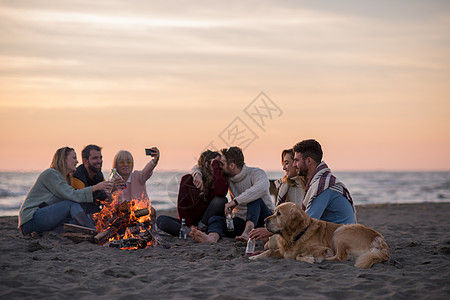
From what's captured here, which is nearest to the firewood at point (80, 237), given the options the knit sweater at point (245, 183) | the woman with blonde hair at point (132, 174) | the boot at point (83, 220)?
the boot at point (83, 220)

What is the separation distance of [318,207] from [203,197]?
276 centimetres

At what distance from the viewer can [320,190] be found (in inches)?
235

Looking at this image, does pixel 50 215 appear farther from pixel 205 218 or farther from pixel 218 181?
pixel 218 181

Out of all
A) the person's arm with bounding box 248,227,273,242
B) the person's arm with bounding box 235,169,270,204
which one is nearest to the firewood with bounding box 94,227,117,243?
the person's arm with bounding box 235,169,270,204

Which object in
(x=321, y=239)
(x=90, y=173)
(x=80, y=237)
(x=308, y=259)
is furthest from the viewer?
(x=90, y=173)

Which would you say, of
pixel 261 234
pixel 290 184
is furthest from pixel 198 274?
pixel 290 184

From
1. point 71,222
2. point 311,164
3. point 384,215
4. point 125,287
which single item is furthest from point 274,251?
point 384,215

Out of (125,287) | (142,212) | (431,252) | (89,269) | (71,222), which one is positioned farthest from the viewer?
(71,222)

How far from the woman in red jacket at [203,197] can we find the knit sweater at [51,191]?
1632 mm

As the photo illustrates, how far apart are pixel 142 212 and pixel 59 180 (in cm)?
155

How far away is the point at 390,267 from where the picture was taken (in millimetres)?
5414

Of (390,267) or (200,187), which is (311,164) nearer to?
(390,267)

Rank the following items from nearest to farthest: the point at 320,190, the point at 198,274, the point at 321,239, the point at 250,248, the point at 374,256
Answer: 1. the point at 198,274
2. the point at 374,256
3. the point at 321,239
4. the point at 320,190
5. the point at 250,248

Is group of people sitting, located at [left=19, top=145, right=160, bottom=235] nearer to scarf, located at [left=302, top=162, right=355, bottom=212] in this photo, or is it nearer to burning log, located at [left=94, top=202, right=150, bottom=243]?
burning log, located at [left=94, top=202, right=150, bottom=243]
